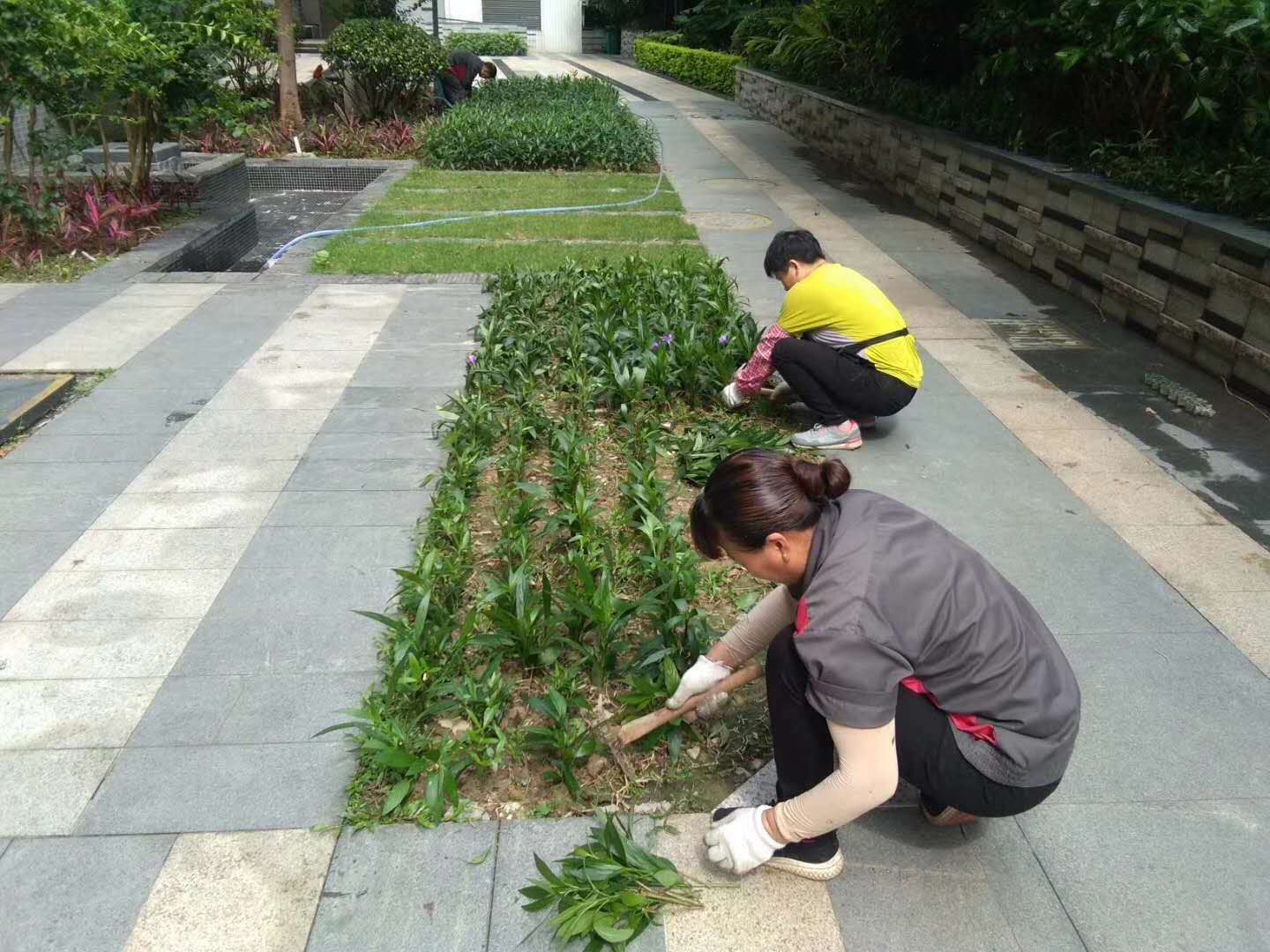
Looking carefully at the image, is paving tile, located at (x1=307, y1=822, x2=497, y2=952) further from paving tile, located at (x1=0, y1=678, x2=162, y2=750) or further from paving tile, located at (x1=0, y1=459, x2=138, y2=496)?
paving tile, located at (x1=0, y1=459, x2=138, y2=496)

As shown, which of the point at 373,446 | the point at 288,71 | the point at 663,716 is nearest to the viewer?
the point at 663,716

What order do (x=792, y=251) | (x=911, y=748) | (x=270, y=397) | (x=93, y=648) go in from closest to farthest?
(x=911, y=748), (x=93, y=648), (x=792, y=251), (x=270, y=397)

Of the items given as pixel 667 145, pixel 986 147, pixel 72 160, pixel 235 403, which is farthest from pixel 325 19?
pixel 235 403

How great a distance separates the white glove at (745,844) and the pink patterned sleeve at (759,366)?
109 inches

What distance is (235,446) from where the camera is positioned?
15.0ft

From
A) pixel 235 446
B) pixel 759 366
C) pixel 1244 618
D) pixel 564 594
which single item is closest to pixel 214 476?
pixel 235 446

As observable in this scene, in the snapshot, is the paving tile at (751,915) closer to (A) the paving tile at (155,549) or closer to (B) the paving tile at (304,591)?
(B) the paving tile at (304,591)

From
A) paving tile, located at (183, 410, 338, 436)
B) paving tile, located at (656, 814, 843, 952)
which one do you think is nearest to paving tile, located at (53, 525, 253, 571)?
paving tile, located at (183, 410, 338, 436)

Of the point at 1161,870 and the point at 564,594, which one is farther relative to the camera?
the point at 564,594

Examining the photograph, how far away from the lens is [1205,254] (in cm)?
582

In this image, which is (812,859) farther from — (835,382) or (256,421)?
(256,421)

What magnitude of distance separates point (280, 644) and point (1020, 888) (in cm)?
Answer: 228

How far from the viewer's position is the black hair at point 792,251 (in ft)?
14.3

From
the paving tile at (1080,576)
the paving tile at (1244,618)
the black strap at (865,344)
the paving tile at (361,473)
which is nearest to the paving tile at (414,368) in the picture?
the paving tile at (361,473)
